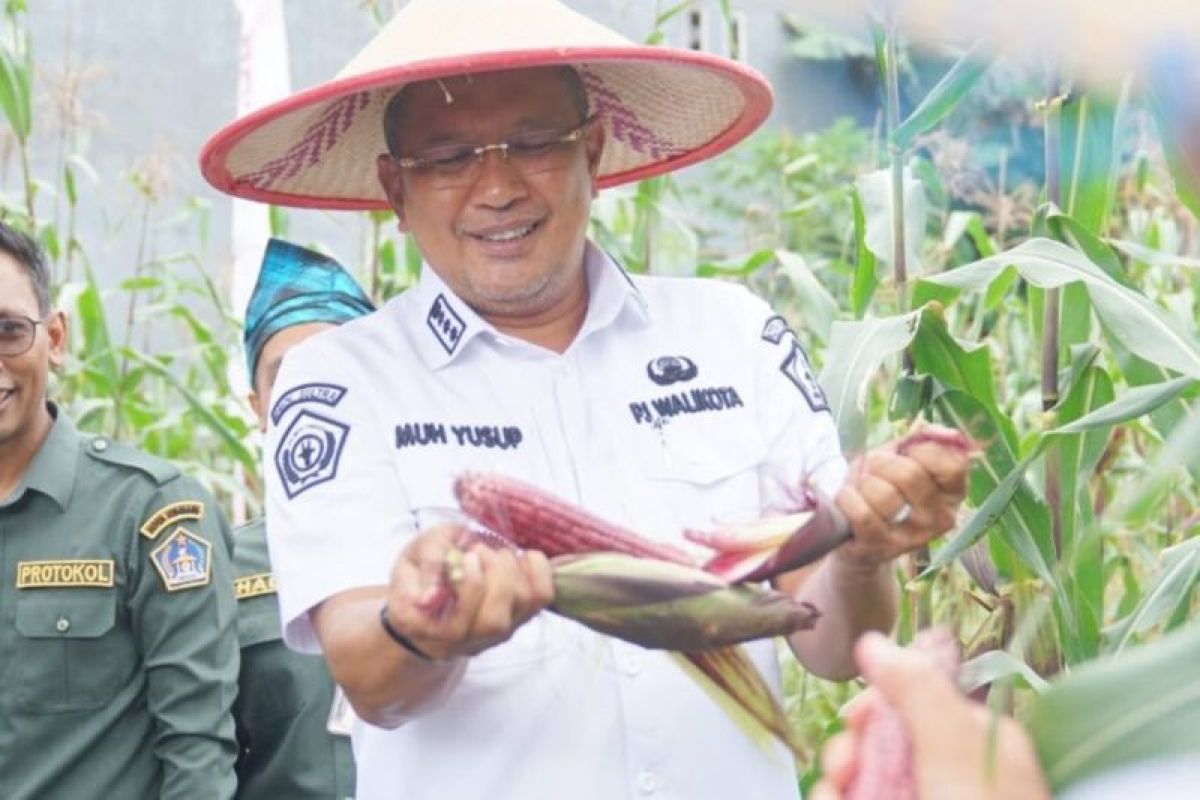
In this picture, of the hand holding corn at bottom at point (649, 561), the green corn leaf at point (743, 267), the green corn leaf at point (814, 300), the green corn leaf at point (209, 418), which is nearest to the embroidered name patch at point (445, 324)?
the hand holding corn at bottom at point (649, 561)

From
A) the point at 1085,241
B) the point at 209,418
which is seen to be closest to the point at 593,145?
the point at 1085,241

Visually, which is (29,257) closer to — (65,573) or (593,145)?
(65,573)

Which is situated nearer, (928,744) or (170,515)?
(928,744)

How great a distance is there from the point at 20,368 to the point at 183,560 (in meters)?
0.34

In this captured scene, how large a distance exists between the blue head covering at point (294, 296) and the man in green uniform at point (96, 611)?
24 centimetres

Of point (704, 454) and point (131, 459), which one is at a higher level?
point (704, 454)

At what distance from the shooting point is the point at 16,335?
8.52ft

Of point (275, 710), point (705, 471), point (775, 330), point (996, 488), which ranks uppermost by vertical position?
point (775, 330)

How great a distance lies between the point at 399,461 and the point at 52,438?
1.14m

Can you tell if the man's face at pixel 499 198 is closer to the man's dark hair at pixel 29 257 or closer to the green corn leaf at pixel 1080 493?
the green corn leaf at pixel 1080 493

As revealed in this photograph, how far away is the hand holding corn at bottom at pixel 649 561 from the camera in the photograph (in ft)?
4.03

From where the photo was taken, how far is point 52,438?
2.69 metres

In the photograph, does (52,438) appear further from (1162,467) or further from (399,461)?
(1162,467)

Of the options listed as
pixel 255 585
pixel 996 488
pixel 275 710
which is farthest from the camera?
pixel 255 585
